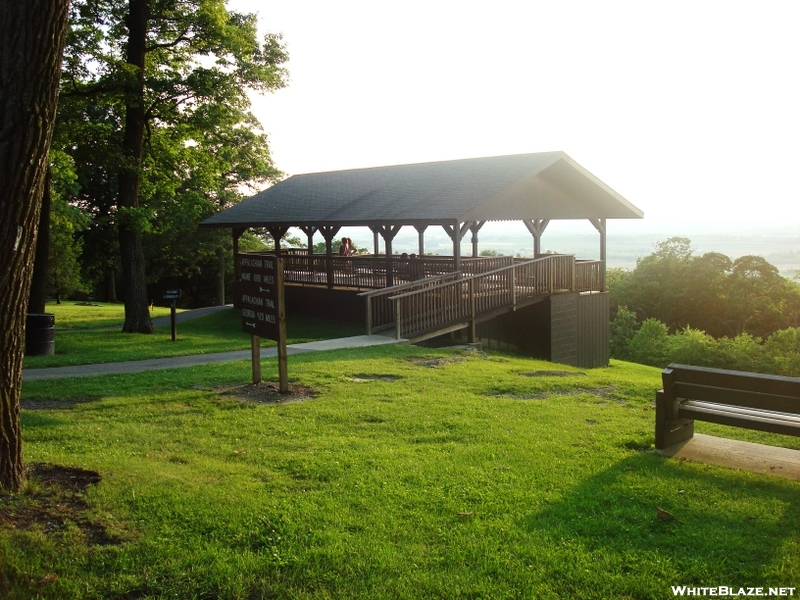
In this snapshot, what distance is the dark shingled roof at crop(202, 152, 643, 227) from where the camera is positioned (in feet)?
64.6

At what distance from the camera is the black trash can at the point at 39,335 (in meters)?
15.4

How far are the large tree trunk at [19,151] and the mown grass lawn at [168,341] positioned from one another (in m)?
8.52

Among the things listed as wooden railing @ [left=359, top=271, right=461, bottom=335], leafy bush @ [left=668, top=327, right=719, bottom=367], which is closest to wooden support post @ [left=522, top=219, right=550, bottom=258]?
wooden railing @ [left=359, top=271, right=461, bottom=335]

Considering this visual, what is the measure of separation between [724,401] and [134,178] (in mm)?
17502

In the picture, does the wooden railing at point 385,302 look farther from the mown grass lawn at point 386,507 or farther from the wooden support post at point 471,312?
the mown grass lawn at point 386,507

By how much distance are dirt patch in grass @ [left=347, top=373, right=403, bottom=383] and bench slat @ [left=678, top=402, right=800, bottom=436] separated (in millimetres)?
4957

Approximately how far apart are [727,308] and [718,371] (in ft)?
135

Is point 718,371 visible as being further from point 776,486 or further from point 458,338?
point 458,338

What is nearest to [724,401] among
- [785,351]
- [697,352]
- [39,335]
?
[39,335]

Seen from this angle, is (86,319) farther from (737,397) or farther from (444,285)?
(737,397)

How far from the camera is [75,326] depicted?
971 inches

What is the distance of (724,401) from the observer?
657 cm

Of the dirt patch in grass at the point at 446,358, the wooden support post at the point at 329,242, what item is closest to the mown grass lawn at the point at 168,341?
the wooden support post at the point at 329,242

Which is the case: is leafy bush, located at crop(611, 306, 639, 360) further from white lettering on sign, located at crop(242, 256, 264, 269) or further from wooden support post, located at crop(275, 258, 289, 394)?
wooden support post, located at crop(275, 258, 289, 394)
